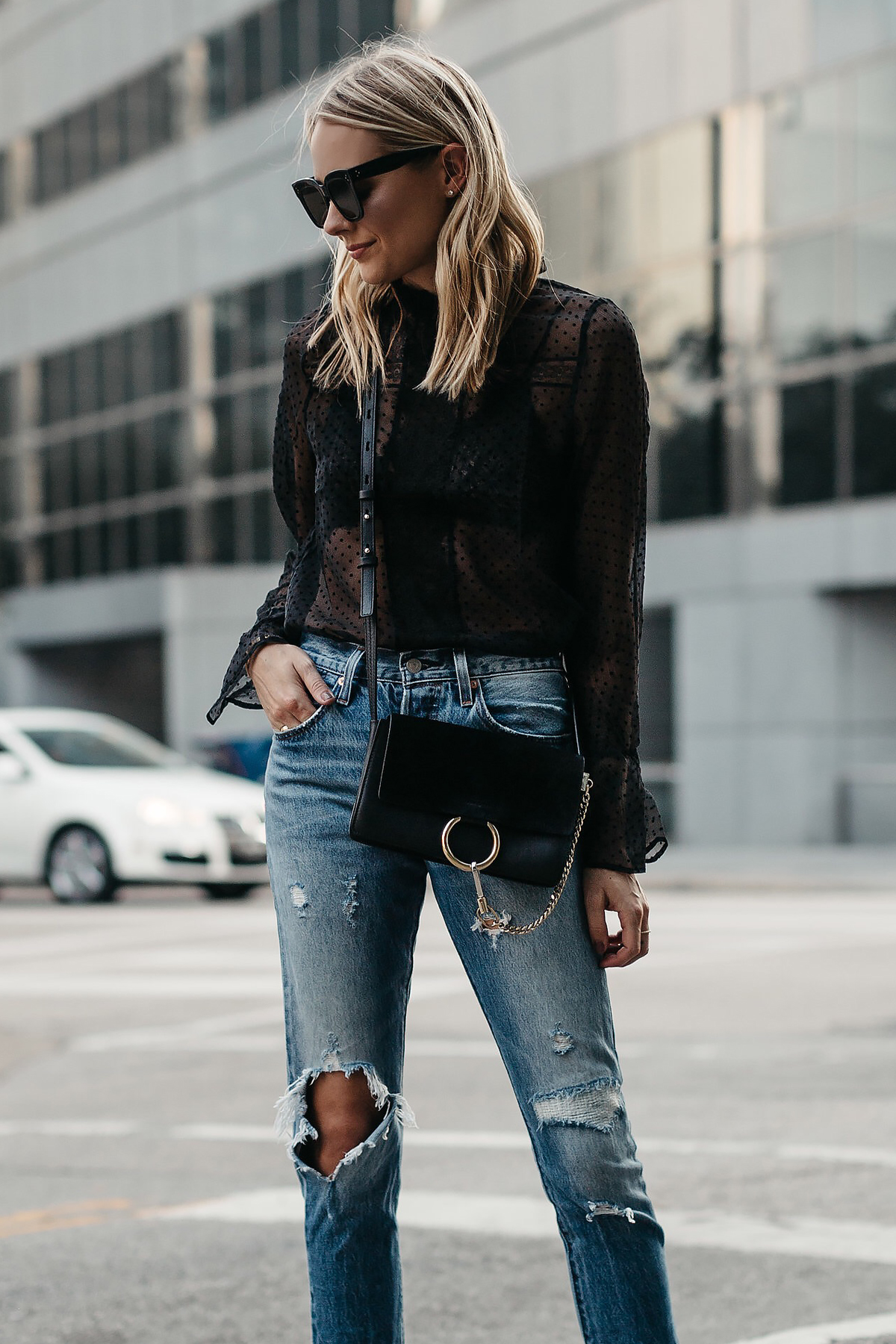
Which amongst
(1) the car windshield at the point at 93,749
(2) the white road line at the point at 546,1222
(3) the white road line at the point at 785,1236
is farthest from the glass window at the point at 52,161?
(3) the white road line at the point at 785,1236

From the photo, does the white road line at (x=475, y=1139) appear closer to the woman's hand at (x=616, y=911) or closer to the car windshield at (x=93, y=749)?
the woman's hand at (x=616, y=911)

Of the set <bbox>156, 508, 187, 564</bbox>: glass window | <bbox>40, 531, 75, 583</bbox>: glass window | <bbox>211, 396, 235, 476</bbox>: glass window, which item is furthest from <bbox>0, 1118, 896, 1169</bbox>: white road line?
<bbox>40, 531, 75, 583</bbox>: glass window

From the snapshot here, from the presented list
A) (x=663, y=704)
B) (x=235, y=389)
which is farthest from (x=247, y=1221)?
(x=235, y=389)

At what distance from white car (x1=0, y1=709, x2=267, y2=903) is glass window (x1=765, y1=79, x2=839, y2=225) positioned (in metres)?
11.6

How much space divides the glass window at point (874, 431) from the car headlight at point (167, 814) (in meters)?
10.6

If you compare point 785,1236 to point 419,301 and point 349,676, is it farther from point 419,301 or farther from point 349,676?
point 419,301

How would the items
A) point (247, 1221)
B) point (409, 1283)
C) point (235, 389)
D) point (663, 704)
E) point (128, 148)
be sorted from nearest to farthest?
point (409, 1283), point (247, 1221), point (663, 704), point (235, 389), point (128, 148)

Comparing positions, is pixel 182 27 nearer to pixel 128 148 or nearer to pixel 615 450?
pixel 128 148

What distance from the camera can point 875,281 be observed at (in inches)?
932

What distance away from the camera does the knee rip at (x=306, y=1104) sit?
2732 mm

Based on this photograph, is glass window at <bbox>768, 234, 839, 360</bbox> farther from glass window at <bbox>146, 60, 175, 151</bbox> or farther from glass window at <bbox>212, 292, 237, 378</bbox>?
glass window at <bbox>146, 60, 175, 151</bbox>

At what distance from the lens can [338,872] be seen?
272 centimetres

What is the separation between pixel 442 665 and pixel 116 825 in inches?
532

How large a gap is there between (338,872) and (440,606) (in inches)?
14.7
